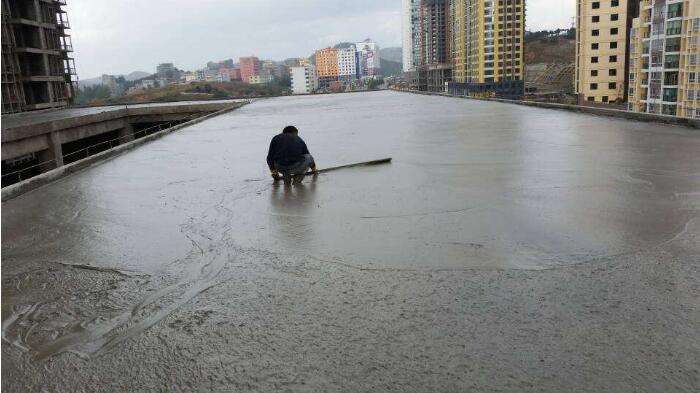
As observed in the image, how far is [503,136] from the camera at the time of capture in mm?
14102

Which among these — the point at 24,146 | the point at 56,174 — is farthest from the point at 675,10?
the point at 56,174

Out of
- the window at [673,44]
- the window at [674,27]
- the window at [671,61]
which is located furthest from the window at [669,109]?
the window at [674,27]

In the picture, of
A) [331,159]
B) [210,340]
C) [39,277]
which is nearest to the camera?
[210,340]

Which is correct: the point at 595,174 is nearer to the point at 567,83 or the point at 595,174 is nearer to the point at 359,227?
the point at 359,227

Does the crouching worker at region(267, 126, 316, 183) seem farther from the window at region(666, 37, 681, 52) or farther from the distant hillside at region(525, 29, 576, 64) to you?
the distant hillside at region(525, 29, 576, 64)

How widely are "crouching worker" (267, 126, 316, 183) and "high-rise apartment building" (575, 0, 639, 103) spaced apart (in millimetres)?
66743

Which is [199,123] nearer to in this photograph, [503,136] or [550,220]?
[503,136]

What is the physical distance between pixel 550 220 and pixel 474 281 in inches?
81.9

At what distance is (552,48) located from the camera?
135000mm

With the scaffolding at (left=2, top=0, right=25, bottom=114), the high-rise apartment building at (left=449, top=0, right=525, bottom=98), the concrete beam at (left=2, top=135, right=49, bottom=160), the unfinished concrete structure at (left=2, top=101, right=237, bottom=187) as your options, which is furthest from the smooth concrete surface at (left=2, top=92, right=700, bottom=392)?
the high-rise apartment building at (left=449, top=0, right=525, bottom=98)

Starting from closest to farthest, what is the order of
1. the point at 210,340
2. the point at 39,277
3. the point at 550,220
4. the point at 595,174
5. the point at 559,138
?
the point at 210,340, the point at 39,277, the point at 550,220, the point at 595,174, the point at 559,138

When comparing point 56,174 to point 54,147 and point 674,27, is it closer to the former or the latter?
point 54,147

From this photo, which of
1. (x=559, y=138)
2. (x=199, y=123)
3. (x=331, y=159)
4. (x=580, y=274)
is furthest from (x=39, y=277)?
(x=199, y=123)

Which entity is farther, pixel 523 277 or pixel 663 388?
pixel 523 277
